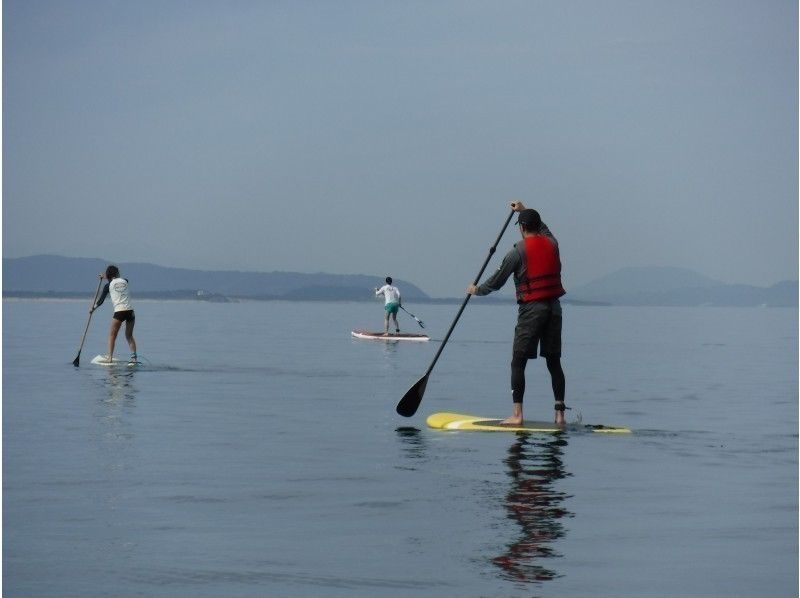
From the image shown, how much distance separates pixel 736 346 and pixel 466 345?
8.71 metres

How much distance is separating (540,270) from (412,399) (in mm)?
2471

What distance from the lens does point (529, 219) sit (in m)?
13.7

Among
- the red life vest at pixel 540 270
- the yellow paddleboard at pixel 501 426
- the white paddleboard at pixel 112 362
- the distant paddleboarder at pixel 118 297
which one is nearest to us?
the red life vest at pixel 540 270

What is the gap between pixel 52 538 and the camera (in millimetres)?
8273

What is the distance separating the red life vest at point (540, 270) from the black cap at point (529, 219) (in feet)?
0.41

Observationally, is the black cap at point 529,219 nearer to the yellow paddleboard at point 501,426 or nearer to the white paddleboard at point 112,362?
the yellow paddleboard at point 501,426

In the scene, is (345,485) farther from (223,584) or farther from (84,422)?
(84,422)

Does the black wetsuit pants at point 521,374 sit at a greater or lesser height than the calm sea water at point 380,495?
greater

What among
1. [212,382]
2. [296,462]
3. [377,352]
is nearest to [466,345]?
[377,352]

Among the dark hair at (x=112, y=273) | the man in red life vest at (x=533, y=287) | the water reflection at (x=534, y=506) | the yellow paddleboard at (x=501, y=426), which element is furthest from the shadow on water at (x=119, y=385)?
the water reflection at (x=534, y=506)

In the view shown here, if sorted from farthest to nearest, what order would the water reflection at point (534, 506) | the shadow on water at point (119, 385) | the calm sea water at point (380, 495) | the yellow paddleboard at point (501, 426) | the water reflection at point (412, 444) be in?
1. the shadow on water at point (119, 385)
2. the yellow paddleboard at point (501, 426)
3. the water reflection at point (412, 444)
4. the water reflection at point (534, 506)
5. the calm sea water at point (380, 495)

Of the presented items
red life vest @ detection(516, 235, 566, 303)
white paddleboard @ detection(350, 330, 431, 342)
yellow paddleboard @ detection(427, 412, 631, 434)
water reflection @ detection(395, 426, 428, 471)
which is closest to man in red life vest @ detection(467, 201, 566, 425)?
red life vest @ detection(516, 235, 566, 303)

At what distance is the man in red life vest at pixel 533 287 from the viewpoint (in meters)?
13.7

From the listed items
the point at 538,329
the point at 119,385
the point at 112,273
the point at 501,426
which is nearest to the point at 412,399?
the point at 501,426
